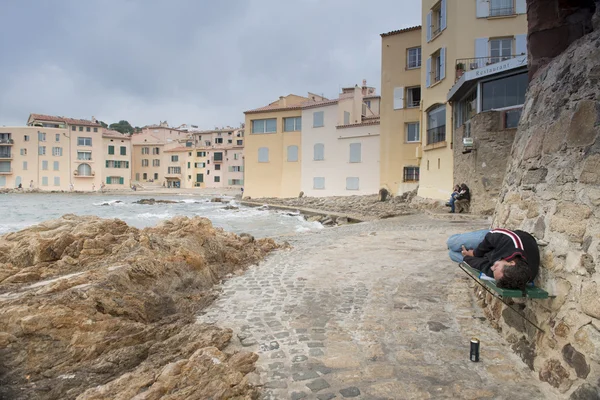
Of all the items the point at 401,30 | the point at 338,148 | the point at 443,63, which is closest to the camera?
the point at 443,63

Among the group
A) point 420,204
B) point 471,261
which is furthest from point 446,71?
point 471,261

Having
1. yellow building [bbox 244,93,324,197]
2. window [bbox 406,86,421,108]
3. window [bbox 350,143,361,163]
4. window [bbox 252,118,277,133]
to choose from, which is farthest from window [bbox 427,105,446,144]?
window [bbox 252,118,277,133]

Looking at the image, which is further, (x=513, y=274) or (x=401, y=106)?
(x=401, y=106)

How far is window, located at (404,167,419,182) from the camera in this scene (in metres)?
26.5

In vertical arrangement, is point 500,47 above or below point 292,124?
above

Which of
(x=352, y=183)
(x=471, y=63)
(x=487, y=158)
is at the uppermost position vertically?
(x=471, y=63)

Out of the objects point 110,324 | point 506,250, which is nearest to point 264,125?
point 110,324

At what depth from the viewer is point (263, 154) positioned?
38.5 m

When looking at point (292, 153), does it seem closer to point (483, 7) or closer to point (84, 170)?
point (483, 7)

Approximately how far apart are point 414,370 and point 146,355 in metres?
2.47

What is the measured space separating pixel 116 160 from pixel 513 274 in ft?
246

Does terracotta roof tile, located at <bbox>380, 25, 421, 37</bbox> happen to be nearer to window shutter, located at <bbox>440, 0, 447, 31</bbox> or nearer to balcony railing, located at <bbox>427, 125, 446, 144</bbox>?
window shutter, located at <bbox>440, 0, 447, 31</bbox>

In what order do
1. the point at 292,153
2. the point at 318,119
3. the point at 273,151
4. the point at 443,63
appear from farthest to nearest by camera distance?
the point at 273,151 < the point at 292,153 < the point at 318,119 < the point at 443,63

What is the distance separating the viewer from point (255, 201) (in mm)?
36719
